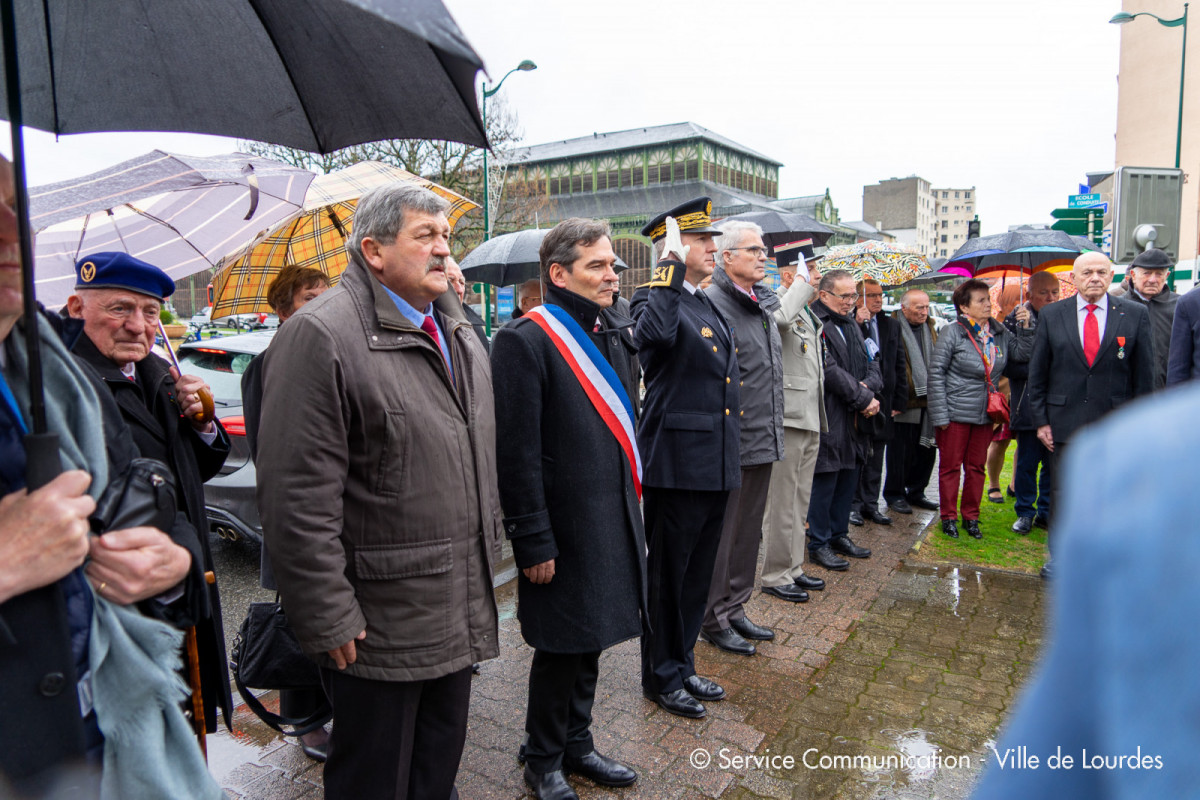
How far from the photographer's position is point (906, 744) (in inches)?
136

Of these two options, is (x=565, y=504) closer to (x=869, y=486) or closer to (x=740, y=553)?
(x=740, y=553)

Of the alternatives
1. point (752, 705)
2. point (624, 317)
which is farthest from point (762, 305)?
point (752, 705)

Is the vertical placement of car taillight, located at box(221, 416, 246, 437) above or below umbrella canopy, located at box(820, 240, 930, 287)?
below

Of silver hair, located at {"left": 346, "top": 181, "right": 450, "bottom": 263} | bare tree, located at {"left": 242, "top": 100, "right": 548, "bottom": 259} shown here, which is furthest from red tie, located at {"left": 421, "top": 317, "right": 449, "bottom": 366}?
bare tree, located at {"left": 242, "top": 100, "right": 548, "bottom": 259}

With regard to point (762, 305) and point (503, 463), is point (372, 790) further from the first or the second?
point (762, 305)

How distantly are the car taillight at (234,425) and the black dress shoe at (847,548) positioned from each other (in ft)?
15.4

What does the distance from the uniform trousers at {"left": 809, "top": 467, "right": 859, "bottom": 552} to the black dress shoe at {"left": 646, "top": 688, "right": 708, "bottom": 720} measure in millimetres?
2612

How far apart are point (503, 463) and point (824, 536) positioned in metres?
3.88

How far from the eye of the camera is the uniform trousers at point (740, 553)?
14.7 ft

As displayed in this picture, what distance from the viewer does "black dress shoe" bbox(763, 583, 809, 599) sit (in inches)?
204

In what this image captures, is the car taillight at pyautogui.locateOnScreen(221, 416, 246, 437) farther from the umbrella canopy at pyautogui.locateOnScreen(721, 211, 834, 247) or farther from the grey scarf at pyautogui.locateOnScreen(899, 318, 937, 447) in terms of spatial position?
the grey scarf at pyautogui.locateOnScreen(899, 318, 937, 447)

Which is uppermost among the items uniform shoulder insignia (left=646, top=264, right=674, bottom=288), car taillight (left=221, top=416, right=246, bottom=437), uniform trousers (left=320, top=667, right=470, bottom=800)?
uniform shoulder insignia (left=646, top=264, right=674, bottom=288)

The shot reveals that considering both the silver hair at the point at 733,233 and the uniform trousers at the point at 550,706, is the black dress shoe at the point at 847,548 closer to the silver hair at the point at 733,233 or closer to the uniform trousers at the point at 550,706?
the silver hair at the point at 733,233

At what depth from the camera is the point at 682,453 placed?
12.6ft
